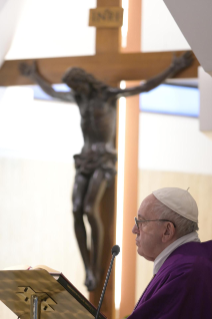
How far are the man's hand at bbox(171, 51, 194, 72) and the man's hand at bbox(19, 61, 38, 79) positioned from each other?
4.90ft

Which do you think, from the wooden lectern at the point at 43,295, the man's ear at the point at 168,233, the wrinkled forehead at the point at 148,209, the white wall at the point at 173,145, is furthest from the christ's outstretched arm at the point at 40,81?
the wooden lectern at the point at 43,295

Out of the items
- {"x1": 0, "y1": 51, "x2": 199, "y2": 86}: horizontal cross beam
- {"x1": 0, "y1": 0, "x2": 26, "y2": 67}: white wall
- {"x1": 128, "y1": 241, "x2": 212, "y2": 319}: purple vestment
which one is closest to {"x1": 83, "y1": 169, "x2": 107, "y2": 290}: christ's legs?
{"x1": 0, "y1": 51, "x2": 199, "y2": 86}: horizontal cross beam

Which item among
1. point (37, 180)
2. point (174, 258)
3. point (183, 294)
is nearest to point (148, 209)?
point (174, 258)

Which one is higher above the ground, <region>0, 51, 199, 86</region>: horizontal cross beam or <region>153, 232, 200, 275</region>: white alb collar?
<region>0, 51, 199, 86</region>: horizontal cross beam

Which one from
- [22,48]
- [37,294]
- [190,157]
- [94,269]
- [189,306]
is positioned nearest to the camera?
[189,306]

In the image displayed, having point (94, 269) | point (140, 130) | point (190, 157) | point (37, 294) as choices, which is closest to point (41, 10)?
point (140, 130)

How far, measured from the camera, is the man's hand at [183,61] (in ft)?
16.1

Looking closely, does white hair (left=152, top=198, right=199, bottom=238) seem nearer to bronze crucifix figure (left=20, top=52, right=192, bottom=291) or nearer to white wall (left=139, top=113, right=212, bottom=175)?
bronze crucifix figure (left=20, top=52, right=192, bottom=291)

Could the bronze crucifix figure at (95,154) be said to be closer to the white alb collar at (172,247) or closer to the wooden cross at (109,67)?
the wooden cross at (109,67)

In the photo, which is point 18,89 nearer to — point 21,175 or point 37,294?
point 21,175

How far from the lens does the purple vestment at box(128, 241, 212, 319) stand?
2023 mm

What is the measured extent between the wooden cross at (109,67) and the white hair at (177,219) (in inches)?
108

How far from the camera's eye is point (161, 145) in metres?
5.84

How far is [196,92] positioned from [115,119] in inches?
50.6
